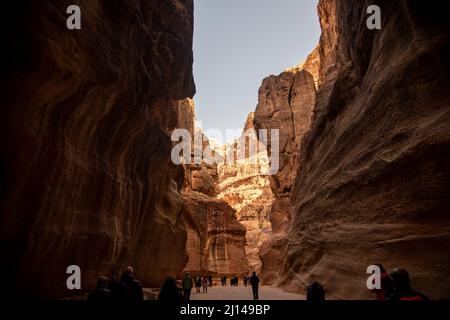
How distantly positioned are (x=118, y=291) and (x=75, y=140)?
581 centimetres

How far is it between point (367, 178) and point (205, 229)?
30.4 m

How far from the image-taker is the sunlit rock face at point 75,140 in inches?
317

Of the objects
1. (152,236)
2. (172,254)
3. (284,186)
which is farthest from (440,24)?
(284,186)

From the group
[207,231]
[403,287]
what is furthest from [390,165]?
[207,231]

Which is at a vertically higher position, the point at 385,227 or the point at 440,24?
the point at 440,24

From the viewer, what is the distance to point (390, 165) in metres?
10.2

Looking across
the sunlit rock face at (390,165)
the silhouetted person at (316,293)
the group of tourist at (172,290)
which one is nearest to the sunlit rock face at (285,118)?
the sunlit rock face at (390,165)

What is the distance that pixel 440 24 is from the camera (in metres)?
9.73

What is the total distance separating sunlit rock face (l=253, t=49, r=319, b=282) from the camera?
40781 millimetres

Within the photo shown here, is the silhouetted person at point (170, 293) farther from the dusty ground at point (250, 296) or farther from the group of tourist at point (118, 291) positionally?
the dusty ground at point (250, 296)

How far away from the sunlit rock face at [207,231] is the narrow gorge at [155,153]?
18959 millimetres

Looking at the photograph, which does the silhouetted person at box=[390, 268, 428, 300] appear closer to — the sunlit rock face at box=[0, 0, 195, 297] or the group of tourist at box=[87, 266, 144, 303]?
the group of tourist at box=[87, 266, 144, 303]

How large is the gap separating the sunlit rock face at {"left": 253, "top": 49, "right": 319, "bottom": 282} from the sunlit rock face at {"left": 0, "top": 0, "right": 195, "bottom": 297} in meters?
25.8
